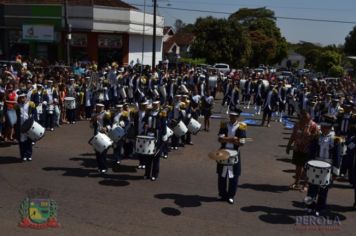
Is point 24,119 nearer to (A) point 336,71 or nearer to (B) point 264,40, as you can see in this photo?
(A) point 336,71

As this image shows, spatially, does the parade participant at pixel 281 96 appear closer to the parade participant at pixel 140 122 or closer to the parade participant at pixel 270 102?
the parade participant at pixel 270 102

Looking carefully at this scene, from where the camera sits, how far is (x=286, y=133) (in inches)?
780

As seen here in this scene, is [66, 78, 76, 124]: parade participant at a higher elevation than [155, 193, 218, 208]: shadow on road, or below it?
higher

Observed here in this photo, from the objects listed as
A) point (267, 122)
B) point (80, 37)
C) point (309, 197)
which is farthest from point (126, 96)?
point (80, 37)

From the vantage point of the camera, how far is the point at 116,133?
12234mm

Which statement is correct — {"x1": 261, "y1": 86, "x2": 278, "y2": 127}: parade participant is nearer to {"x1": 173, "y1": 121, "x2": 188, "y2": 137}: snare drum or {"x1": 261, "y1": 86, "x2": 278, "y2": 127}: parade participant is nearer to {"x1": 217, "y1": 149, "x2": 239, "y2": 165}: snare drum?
{"x1": 173, "y1": 121, "x2": 188, "y2": 137}: snare drum

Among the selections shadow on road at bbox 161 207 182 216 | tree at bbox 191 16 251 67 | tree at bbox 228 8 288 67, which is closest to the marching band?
shadow on road at bbox 161 207 182 216

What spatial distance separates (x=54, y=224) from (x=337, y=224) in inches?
207

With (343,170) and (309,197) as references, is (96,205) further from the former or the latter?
(343,170)

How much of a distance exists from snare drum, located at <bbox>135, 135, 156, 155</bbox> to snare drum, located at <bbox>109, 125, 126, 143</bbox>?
1142 millimetres

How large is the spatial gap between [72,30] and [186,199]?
32235mm

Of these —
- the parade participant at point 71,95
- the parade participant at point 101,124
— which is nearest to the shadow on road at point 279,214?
the parade participant at point 101,124

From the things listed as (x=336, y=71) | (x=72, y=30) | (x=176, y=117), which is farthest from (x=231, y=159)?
(x=336, y=71)

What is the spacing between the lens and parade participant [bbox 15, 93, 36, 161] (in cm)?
1292
